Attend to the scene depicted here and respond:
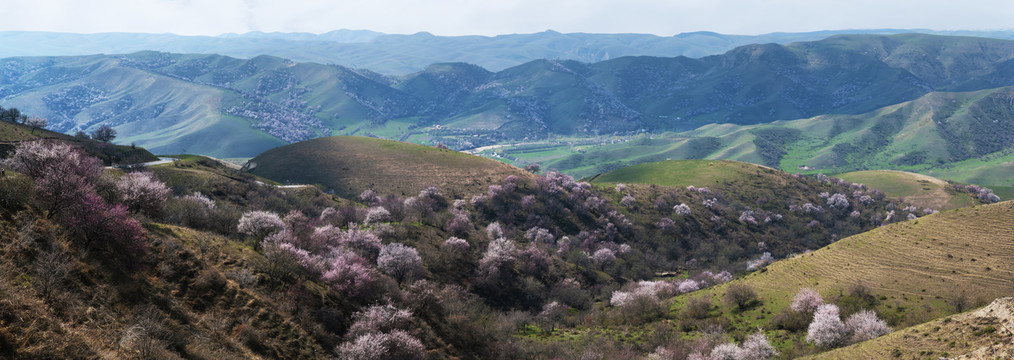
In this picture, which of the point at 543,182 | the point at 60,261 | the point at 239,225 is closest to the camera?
the point at 60,261

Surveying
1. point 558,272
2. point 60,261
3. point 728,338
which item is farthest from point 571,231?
point 60,261

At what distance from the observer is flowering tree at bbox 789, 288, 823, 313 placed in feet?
122

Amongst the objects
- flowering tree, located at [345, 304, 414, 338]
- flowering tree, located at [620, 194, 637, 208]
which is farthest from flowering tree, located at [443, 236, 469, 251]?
flowering tree, located at [620, 194, 637, 208]

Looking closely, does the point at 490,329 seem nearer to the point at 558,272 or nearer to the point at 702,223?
the point at 558,272

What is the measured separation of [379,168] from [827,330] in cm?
10478

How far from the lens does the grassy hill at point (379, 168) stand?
352 ft

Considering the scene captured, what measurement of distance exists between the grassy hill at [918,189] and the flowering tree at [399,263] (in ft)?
558

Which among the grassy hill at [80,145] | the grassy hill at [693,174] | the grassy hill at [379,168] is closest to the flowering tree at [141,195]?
the grassy hill at [80,145]

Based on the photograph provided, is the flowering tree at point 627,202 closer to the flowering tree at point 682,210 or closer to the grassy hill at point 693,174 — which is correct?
the flowering tree at point 682,210

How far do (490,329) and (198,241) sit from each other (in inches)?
766

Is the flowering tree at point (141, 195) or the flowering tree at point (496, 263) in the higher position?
the flowering tree at point (141, 195)

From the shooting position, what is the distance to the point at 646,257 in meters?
88.9

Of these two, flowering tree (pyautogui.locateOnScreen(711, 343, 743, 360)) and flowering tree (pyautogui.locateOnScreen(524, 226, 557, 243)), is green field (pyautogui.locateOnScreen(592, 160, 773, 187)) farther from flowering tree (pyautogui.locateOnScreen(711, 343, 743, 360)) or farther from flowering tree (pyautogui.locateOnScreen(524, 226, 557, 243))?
flowering tree (pyautogui.locateOnScreen(711, 343, 743, 360))

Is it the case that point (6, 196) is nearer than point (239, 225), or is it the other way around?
point (6, 196)
